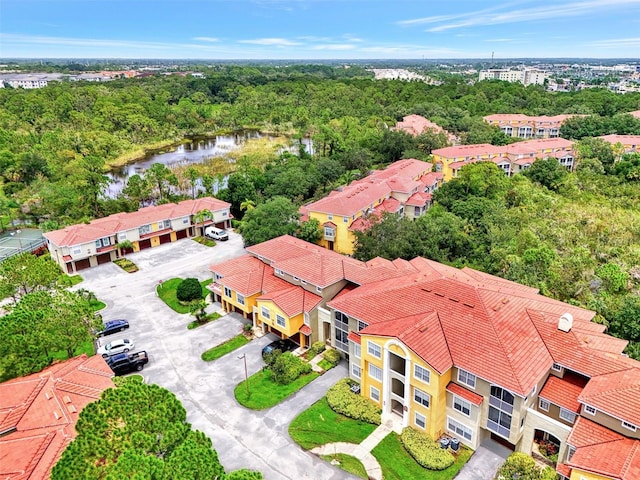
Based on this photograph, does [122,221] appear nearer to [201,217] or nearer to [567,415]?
[201,217]

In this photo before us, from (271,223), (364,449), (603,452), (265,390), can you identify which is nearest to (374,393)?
(364,449)

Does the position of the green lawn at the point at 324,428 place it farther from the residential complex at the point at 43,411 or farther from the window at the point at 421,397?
the residential complex at the point at 43,411

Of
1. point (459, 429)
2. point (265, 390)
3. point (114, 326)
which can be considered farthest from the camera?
point (114, 326)

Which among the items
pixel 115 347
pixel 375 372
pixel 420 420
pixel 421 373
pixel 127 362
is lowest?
pixel 115 347

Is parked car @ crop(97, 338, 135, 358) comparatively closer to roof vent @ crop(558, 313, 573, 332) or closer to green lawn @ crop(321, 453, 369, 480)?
green lawn @ crop(321, 453, 369, 480)

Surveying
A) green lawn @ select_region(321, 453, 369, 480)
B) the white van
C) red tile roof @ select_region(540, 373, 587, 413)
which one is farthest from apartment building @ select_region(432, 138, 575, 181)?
green lawn @ select_region(321, 453, 369, 480)

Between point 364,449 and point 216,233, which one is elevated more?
point 216,233

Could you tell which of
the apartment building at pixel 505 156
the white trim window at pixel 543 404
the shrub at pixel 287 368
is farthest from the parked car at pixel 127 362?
the apartment building at pixel 505 156

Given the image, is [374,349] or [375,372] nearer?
[374,349]

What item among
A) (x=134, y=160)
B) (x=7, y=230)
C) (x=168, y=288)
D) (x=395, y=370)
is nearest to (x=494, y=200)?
(x=395, y=370)
